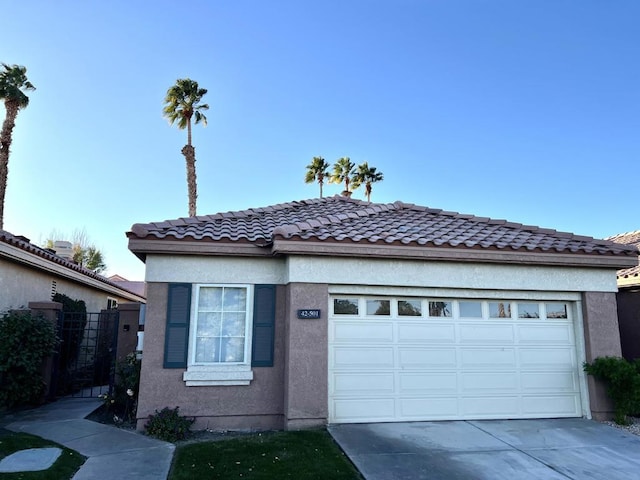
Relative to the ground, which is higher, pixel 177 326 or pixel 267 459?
pixel 177 326

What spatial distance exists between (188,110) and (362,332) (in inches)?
778

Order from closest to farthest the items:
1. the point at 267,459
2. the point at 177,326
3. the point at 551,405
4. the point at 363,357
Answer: the point at 267,459 → the point at 177,326 → the point at 363,357 → the point at 551,405

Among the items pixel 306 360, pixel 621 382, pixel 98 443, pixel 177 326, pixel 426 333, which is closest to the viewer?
pixel 98 443

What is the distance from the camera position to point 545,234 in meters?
10.3

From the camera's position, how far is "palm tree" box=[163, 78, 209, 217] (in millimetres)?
23953

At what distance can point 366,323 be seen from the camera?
8.50 metres

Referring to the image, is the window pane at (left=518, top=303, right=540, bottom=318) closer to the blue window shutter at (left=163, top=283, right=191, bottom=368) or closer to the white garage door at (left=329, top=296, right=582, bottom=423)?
the white garage door at (left=329, top=296, right=582, bottom=423)

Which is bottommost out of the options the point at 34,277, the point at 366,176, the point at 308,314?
the point at 308,314

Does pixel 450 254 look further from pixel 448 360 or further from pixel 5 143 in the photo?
pixel 5 143

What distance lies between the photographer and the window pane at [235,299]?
Answer: 846cm

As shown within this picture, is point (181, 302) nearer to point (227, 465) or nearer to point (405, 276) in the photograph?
point (227, 465)

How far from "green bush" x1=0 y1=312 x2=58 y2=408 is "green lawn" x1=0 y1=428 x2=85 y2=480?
1.86m

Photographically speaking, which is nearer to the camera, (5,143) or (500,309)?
(500,309)

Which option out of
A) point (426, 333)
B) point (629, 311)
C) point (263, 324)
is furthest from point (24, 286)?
point (629, 311)
